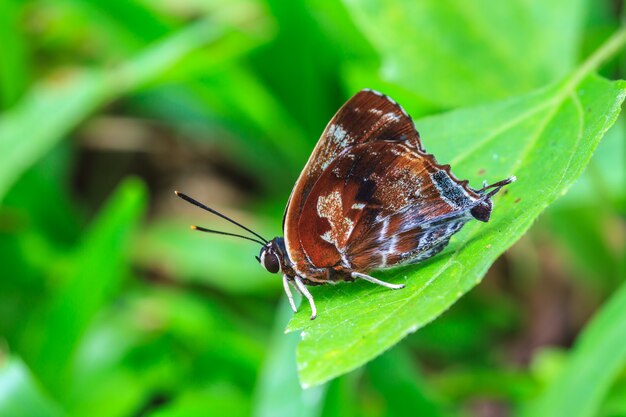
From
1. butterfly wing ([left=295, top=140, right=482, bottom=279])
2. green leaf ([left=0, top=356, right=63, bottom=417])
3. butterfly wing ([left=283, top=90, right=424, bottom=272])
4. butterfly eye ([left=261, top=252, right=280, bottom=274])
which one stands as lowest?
green leaf ([left=0, top=356, right=63, bottom=417])

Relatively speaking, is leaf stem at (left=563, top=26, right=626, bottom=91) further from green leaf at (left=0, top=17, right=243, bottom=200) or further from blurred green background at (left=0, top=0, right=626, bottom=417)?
green leaf at (left=0, top=17, right=243, bottom=200)

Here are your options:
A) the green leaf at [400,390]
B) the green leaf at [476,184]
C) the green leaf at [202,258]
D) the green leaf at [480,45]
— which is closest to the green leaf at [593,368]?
the green leaf at [400,390]

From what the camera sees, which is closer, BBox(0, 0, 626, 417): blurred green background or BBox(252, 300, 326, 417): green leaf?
BBox(252, 300, 326, 417): green leaf

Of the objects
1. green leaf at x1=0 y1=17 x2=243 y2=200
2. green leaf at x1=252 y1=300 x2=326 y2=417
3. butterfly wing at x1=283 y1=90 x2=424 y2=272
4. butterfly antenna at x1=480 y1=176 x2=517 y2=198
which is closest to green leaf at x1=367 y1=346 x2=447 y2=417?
green leaf at x1=252 y1=300 x2=326 y2=417

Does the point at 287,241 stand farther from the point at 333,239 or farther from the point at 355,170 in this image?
the point at 355,170

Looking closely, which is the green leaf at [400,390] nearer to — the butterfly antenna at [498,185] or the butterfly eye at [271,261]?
the butterfly eye at [271,261]

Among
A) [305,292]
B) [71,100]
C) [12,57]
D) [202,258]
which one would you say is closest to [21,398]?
[305,292]

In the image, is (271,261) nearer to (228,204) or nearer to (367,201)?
(367,201)
